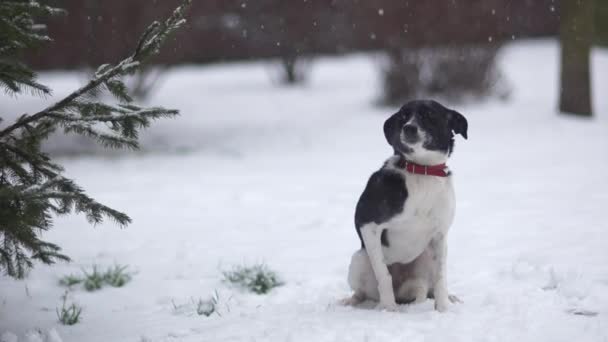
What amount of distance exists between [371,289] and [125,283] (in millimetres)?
1822

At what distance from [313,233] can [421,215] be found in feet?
7.52

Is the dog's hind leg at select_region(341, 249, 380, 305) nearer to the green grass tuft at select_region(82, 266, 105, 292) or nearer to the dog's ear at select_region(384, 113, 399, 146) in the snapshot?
the dog's ear at select_region(384, 113, 399, 146)

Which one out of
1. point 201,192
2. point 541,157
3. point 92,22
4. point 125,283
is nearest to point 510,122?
point 541,157

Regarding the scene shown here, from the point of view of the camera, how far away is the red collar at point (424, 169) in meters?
3.54

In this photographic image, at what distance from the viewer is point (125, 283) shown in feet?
14.8

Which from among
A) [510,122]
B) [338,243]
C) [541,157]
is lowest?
[338,243]

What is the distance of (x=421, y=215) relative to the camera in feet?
11.7

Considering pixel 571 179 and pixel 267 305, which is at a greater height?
pixel 571 179

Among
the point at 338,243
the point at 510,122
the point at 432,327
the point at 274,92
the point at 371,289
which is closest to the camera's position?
the point at 432,327

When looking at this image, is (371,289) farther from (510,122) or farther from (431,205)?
(510,122)

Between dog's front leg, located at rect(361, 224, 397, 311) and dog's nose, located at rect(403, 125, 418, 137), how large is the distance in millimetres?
558

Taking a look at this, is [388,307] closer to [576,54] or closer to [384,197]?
[384,197]

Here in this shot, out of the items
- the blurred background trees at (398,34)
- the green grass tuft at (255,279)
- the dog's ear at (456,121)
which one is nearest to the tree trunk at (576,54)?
the blurred background trees at (398,34)

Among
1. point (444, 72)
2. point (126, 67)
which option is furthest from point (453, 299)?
point (444, 72)
